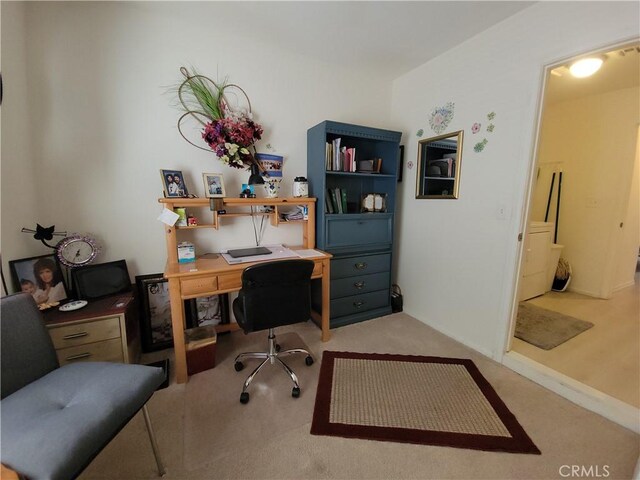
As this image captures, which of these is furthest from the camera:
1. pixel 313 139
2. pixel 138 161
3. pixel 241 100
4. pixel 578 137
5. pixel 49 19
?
pixel 578 137

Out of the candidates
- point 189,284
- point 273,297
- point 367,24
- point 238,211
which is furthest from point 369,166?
point 189,284

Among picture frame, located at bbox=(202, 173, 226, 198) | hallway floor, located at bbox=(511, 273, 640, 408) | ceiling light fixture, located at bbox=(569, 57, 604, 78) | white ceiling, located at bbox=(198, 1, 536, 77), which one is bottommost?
hallway floor, located at bbox=(511, 273, 640, 408)

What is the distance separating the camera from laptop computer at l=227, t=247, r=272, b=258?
84.2 inches

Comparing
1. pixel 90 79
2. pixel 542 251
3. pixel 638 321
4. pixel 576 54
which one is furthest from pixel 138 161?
pixel 638 321

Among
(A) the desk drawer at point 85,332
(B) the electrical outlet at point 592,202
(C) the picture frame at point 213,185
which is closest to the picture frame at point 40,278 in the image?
(A) the desk drawer at point 85,332

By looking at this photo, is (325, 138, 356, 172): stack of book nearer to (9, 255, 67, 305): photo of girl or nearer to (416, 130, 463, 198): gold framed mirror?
(416, 130, 463, 198): gold framed mirror

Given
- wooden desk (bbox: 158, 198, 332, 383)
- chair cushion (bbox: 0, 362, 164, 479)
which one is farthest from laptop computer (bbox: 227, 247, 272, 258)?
chair cushion (bbox: 0, 362, 164, 479)

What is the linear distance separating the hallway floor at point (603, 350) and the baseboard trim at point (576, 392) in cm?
A: 11

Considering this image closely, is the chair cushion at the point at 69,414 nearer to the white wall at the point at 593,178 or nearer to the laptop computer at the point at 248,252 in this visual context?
the laptop computer at the point at 248,252

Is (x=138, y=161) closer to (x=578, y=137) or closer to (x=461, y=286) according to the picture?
(x=461, y=286)

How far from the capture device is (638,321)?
2600mm

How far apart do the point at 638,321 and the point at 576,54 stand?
106 inches

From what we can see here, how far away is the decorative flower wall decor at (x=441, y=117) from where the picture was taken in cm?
230

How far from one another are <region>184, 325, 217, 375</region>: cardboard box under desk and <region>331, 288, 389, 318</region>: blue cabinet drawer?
3.67ft
